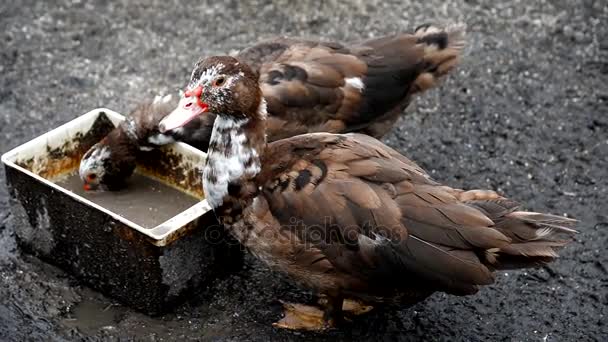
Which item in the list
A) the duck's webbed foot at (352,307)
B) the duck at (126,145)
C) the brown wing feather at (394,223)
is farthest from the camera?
the duck at (126,145)

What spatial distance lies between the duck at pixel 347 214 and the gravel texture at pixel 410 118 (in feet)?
1.66

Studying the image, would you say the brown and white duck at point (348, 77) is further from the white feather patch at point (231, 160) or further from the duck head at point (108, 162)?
the duck head at point (108, 162)

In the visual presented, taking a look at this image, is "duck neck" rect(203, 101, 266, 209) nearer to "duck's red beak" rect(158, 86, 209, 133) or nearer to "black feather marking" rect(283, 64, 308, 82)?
"duck's red beak" rect(158, 86, 209, 133)

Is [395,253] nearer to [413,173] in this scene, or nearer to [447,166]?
[413,173]

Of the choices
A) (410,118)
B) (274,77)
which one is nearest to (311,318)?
(274,77)

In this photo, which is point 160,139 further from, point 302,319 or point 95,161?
point 302,319

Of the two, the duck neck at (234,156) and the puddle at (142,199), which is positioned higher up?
the duck neck at (234,156)

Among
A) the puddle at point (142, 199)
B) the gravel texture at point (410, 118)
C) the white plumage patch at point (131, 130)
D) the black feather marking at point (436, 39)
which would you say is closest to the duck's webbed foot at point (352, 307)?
the gravel texture at point (410, 118)

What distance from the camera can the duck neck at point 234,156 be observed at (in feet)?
13.4

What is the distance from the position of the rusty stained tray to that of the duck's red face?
0.47m

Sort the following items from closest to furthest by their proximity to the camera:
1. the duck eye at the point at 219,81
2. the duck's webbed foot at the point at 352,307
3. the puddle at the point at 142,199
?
the duck eye at the point at 219,81 < the duck's webbed foot at the point at 352,307 < the puddle at the point at 142,199

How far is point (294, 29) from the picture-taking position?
6.63 meters

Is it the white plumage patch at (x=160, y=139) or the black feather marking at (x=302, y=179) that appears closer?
the black feather marking at (x=302, y=179)

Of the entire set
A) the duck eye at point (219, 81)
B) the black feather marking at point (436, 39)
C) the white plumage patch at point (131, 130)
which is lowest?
the white plumage patch at point (131, 130)
